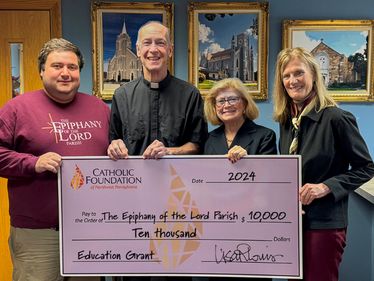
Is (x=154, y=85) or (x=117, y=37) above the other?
(x=117, y=37)

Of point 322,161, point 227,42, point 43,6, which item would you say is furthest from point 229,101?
point 43,6

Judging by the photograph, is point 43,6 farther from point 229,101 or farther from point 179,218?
point 179,218

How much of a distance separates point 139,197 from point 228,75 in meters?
1.19

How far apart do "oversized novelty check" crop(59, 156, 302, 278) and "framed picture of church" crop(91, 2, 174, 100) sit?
102 cm

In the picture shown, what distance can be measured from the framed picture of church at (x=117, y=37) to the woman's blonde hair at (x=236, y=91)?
0.78 meters

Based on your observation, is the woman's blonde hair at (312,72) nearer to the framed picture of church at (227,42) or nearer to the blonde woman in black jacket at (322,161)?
the blonde woman in black jacket at (322,161)

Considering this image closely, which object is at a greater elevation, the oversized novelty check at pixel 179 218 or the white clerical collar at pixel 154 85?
the white clerical collar at pixel 154 85

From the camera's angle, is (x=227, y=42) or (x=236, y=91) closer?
(x=236, y=91)

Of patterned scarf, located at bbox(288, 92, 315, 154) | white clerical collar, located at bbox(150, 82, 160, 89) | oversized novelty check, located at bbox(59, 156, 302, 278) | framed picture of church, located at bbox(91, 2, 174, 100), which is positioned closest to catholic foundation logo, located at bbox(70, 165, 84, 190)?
oversized novelty check, located at bbox(59, 156, 302, 278)

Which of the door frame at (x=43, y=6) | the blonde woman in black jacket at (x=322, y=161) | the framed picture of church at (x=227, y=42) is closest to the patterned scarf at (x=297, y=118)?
the blonde woman in black jacket at (x=322, y=161)

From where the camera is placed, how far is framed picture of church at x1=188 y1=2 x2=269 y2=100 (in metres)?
2.62

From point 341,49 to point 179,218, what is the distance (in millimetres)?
1612

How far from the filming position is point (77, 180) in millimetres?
1771

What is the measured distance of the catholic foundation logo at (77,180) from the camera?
5.79ft
